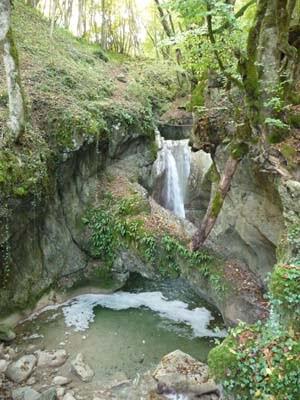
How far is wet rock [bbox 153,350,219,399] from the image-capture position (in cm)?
696

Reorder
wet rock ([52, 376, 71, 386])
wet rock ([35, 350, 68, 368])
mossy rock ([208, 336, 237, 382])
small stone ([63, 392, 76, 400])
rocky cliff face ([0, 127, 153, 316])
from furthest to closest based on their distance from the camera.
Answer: rocky cliff face ([0, 127, 153, 316]) → wet rock ([35, 350, 68, 368]) → wet rock ([52, 376, 71, 386]) → small stone ([63, 392, 76, 400]) → mossy rock ([208, 336, 237, 382])

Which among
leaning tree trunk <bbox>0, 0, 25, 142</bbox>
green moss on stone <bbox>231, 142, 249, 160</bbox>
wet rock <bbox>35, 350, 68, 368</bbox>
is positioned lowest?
wet rock <bbox>35, 350, 68, 368</bbox>

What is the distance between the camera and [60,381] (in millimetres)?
7633

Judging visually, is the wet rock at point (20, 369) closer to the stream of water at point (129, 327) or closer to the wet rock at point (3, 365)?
the wet rock at point (3, 365)

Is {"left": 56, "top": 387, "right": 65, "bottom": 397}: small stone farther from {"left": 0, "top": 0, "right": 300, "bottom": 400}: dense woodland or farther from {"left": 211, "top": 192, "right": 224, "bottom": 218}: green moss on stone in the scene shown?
{"left": 211, "top": 192, "right": 224, "bottom": 218}: green moss on stone

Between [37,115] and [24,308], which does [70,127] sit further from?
[24,308]

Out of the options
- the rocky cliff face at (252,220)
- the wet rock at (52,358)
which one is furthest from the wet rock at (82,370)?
the rocky cliff face at (252,220)

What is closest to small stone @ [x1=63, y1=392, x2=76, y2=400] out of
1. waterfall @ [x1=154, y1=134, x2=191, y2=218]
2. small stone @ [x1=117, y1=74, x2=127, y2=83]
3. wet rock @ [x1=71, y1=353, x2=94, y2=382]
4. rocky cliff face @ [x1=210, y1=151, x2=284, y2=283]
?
wet rock @ [x1=71, y1=353, x2=94, y2=382]

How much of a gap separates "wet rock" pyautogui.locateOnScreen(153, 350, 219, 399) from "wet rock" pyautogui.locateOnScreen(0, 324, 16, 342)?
363 cm

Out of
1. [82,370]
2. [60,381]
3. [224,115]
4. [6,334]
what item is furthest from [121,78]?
[60,381]

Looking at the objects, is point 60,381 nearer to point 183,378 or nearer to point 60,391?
point 60,391

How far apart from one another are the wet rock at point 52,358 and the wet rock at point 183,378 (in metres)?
2.22

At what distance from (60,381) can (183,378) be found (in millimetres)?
2528

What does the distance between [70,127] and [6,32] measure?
297 centimetres
